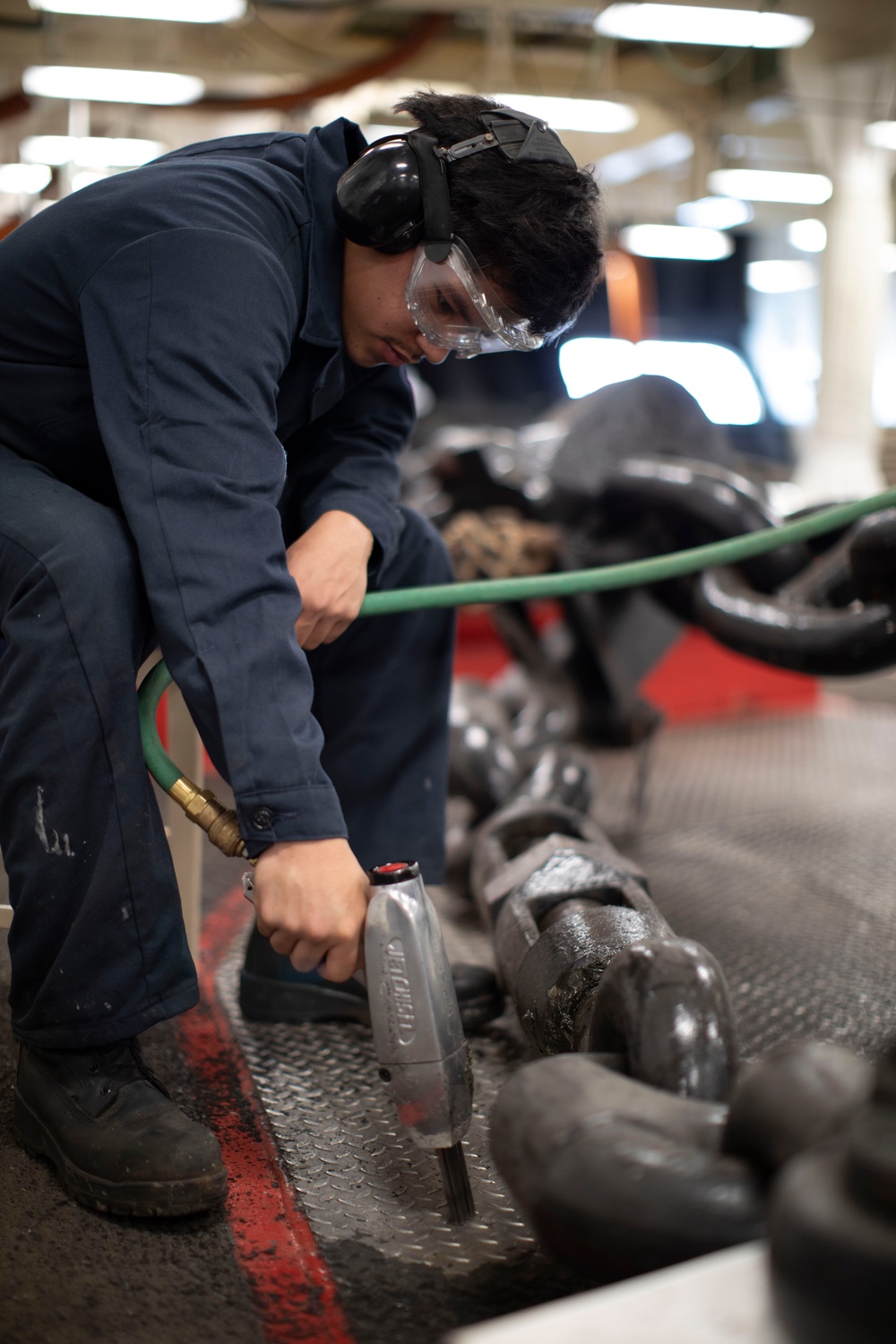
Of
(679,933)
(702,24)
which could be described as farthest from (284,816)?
(702,24)

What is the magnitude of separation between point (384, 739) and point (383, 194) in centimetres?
66

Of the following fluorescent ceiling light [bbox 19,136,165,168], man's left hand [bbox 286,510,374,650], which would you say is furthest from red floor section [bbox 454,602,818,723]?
fluorescent ceiling light [bbox 19,136,165,168]

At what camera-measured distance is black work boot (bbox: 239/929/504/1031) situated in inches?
57.3

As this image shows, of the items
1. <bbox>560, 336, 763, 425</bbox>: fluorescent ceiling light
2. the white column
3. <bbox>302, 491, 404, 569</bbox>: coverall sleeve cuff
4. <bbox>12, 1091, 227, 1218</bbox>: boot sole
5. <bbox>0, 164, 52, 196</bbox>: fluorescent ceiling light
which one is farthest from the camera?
<bbox>560, 336, 763, 425</bbox>: fluorescent ceiling light

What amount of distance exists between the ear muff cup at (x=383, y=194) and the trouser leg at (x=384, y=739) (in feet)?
1.51

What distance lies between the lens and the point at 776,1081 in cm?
73

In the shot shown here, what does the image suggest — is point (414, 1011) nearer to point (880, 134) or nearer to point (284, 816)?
point (284, 816)

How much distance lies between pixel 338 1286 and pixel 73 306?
934mm

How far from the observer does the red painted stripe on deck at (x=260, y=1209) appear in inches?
35.3

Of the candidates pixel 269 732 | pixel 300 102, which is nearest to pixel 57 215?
pixel 269 732

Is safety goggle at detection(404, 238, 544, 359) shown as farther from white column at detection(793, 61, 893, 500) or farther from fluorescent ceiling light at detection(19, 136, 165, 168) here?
fluorescent ceiling light at detection(19, 136, 165, 168)

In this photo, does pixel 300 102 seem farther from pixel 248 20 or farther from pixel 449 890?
pixel 449 890

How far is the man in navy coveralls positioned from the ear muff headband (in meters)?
0.02

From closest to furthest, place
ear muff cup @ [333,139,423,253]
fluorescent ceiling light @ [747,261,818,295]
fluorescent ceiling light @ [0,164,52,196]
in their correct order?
1. ear muff cup @ [333,139,423,253]
2. fluorescent ceiling light @ [0,164,52,196]
3. fluorescent ceiling light @ [747,261,818,295]
